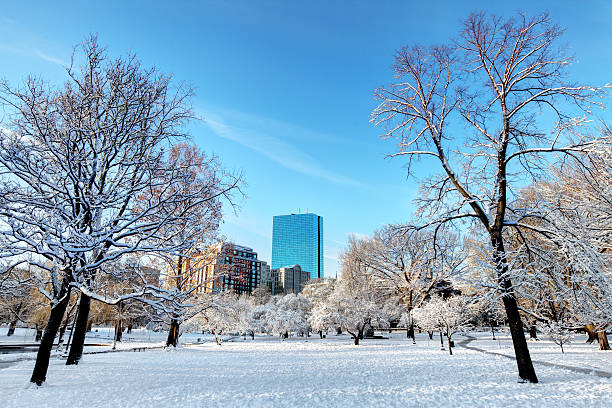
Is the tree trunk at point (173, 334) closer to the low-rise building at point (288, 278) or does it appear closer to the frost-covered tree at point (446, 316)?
the frost-covered tree at point (446, 316)

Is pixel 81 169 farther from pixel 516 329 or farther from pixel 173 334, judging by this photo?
pixel 173 334

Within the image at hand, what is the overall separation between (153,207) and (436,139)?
917 centimetres

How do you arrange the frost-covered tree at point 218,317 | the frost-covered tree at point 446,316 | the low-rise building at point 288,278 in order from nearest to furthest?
1. the frost-covered tree at point 446,316
2. the frost-covered tree at point 218,317
3. the low-rise building at point 288,278

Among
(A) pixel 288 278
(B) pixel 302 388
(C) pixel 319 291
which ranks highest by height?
(A) pixel 288 278

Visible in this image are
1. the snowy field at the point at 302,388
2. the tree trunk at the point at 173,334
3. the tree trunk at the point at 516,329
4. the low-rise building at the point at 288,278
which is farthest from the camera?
the low-rise building at the point at 288,278

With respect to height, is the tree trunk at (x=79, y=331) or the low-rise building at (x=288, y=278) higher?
the low-rise building at (x=288, y=278)

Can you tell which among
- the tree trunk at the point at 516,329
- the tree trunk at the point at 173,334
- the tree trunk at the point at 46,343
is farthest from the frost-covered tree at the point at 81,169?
the tree trunk at the point at 173,334

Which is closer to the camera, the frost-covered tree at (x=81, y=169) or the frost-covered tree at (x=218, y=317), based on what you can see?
the frost-covered tree at (x=81, y=169)

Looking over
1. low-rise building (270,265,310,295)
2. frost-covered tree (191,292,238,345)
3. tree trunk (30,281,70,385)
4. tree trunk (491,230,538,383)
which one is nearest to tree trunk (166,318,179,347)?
frost-covered tree (191,292,238,345)

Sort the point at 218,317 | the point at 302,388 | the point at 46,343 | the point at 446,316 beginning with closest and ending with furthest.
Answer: the point at 46,343 → the point at 302,388 → the point at 446,316 → the point at 218,317

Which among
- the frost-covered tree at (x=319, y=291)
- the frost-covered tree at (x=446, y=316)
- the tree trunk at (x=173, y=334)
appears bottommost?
the tree trunk at (x=173, y=334)

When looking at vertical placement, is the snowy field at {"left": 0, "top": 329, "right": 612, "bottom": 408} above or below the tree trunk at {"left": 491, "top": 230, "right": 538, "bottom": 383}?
below

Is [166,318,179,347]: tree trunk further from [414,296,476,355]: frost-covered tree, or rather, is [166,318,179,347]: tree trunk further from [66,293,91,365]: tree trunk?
[414,296,476,355]: frost-covered tree

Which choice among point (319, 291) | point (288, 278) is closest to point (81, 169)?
point (319, 291)
